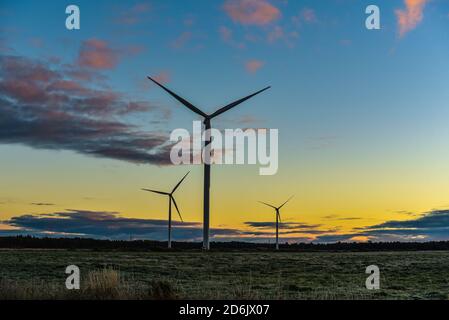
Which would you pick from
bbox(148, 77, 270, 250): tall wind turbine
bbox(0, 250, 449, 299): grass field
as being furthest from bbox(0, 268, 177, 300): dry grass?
bbox(148, 77, 270, 250): tall wind turbine

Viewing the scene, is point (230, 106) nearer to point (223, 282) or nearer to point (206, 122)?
point (206, 122)

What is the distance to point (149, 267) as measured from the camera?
2057 inches

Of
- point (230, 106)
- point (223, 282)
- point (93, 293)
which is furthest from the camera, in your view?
point (230, 106)

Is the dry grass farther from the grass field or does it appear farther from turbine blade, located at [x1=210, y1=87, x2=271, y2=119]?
turbine blade, located at [x1=210, y1=87, x2=271, y2=119]

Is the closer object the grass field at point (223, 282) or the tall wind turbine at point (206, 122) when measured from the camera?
the grass field at point (223, 282)

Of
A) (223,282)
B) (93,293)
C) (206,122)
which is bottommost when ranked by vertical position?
(223,282)

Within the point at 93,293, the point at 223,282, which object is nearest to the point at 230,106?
the point at 223,282

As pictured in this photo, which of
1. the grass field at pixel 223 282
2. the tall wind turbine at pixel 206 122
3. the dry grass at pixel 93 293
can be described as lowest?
the grass field at pixel 223 282

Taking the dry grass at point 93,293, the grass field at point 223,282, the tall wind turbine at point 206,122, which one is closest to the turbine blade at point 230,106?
the tall wind turbine at point 206,122

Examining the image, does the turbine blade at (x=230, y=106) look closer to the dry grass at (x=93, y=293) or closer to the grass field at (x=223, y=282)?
the grass field at (x=223, y=282)

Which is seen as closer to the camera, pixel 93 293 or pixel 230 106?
pixel 93 293
